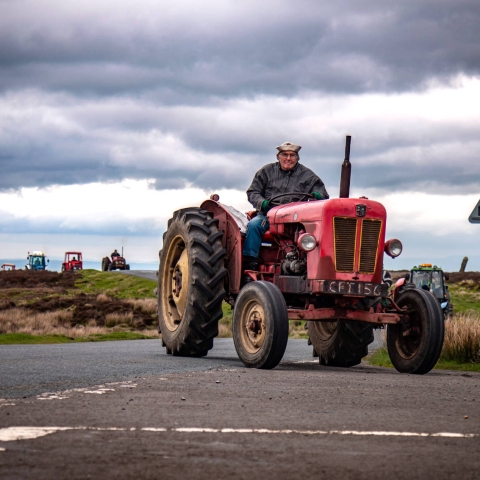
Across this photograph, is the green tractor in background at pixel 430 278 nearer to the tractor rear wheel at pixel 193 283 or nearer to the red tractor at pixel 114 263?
the tractor rear wheel at pixel 193 283

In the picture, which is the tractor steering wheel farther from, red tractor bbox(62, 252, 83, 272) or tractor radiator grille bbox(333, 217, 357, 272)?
red tractor bbox(62, 252, 83, 272)

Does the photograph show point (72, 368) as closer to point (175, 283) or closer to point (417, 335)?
point (175, 283)

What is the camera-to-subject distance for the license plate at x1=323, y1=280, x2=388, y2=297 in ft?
40.1

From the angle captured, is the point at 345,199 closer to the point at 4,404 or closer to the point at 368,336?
the point at 368,336

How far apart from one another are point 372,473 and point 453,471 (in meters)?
0.43

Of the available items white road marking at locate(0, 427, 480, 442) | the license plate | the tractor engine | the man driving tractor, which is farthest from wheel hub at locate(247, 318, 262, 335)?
white road marking at locate(0, 427, 480, 442)

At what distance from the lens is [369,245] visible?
12633 mm

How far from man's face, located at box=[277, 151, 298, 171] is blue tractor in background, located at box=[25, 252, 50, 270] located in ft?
256

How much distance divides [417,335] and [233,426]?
6881 millimetres

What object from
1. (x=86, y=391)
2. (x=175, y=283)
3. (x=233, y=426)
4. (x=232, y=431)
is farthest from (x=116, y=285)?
(x=232, y=431)

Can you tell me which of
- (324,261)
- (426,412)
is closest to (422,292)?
(324,261)

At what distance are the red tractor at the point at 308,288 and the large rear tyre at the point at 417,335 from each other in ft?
0.04

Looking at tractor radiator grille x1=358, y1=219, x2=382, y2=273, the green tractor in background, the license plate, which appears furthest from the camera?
the green tractor in background

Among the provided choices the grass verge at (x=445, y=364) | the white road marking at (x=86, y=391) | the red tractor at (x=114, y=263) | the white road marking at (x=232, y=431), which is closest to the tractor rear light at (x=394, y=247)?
the grass verge at (x=445, y=364)
